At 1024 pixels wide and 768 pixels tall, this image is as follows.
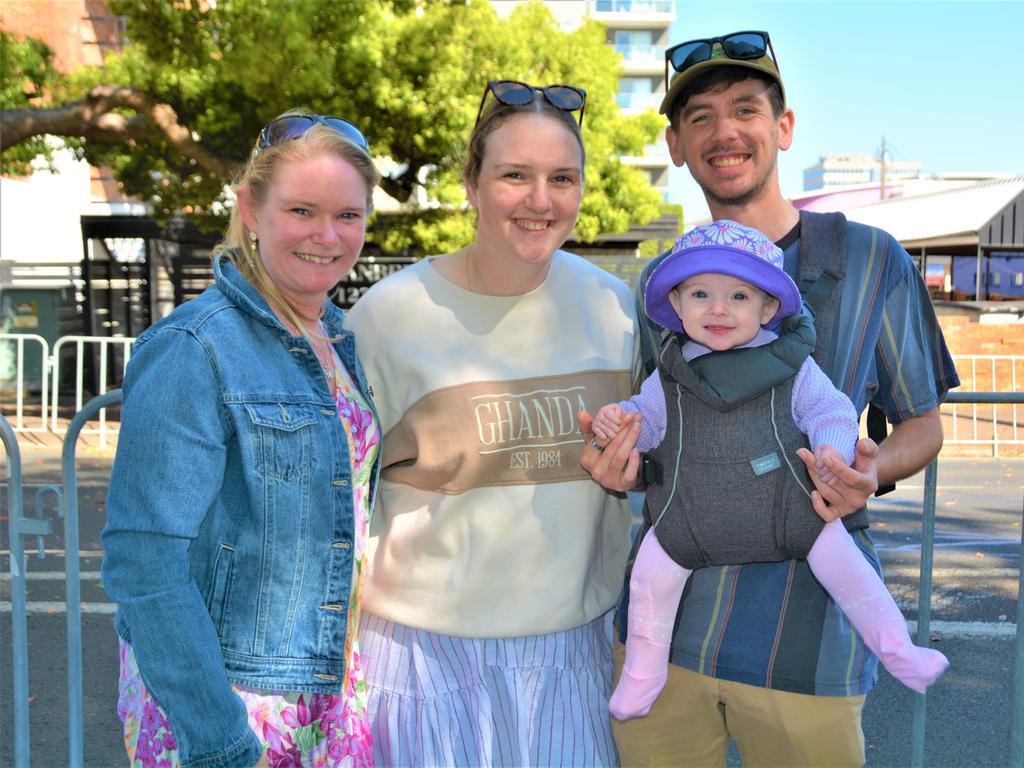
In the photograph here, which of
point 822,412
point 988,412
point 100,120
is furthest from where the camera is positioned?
point 100,120

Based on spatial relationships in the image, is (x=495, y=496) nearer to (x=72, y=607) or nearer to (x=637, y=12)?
(x=72, y=607)

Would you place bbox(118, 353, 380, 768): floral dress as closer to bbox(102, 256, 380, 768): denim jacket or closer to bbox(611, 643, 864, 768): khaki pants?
bbox(102, 256, 380, 768): denim jacket

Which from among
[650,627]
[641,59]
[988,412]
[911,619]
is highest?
[641,59]

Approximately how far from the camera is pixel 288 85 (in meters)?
13.1

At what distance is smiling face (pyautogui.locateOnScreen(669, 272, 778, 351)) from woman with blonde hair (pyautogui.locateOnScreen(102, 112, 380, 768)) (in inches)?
33.3

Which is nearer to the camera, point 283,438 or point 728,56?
point 283,438

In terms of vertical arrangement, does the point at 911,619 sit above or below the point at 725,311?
below

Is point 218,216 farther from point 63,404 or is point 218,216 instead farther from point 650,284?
point 650,284

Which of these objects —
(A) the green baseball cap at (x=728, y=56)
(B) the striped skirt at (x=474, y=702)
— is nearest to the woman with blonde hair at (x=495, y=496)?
(B) the striped skirt at (x=474, y=702)

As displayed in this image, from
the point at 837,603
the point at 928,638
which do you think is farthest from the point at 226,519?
the point at 928,638

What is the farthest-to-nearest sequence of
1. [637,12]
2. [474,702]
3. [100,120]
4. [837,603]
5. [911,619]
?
[637,12] → [100,120] → [911,619] → [474,702] → [837,603]

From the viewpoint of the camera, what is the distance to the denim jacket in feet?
6.03

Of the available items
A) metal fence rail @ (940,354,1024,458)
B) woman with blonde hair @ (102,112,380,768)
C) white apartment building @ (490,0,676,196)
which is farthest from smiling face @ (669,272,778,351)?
white apartment building @ (490,0,676,196)

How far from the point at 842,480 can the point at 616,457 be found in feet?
1.70
